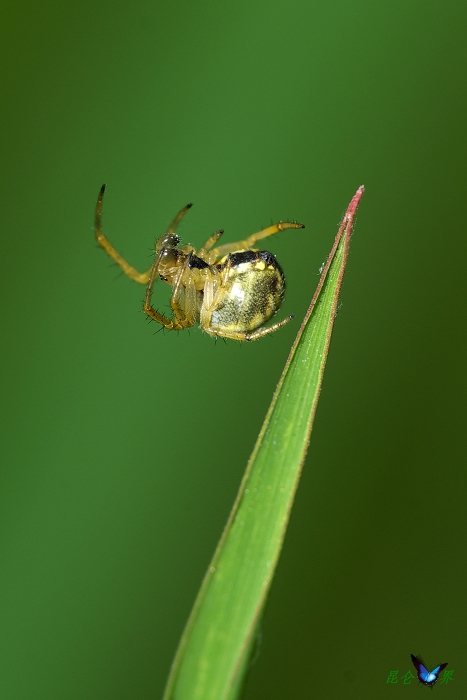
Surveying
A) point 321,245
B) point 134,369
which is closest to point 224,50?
point 321,245

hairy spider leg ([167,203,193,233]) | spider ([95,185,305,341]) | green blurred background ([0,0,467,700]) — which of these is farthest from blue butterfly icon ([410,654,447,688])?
hairy spider leg ([167,203,193,233])

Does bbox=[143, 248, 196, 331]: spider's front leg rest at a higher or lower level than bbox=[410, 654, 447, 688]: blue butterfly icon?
higher

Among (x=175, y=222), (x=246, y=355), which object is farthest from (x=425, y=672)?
(x=175, y=222)

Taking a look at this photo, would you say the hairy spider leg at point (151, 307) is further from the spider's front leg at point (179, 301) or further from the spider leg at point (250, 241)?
the spider leg at point (250, 241)

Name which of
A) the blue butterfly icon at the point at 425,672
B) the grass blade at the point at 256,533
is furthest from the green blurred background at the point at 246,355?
the grass blade at the point at 256,533

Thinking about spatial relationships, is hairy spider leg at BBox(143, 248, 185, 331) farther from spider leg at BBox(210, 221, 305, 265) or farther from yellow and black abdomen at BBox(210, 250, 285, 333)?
spider leg at BBox(210, 221, 305, 265)
